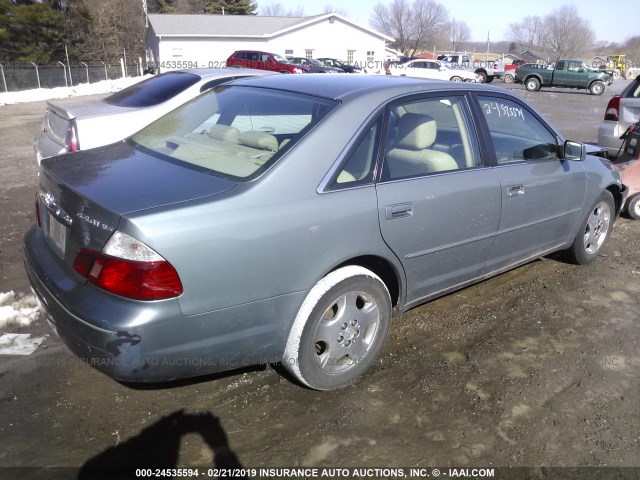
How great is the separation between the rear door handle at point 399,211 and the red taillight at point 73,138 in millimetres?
3867

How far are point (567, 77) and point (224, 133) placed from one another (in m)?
31.9

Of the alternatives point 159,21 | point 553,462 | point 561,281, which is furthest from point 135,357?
point 159,21

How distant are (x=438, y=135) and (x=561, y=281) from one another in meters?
2.01

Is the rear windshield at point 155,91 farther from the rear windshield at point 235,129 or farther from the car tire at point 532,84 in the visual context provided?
the car tire at point 532,84

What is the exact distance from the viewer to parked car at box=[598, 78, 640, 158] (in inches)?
310

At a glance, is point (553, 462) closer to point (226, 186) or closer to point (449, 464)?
point (449, 464)

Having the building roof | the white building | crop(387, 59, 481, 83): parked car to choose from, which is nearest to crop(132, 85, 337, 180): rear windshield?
crop(387, 59, 481, 83): parked car

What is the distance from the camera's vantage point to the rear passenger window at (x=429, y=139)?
3143 mm

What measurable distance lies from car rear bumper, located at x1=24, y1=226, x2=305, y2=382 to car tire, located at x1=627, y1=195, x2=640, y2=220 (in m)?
5.30

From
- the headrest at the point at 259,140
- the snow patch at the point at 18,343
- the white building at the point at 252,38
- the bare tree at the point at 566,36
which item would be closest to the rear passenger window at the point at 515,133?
the headrest at the point at 259,140

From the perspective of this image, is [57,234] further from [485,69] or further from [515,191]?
[485,69]

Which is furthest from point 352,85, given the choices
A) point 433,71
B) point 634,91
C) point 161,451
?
point 433,71

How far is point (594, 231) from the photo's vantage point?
479 cm

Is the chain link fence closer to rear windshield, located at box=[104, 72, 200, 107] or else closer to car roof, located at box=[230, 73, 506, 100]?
rear windshield, located at box=[104, 72, 200, 107]
